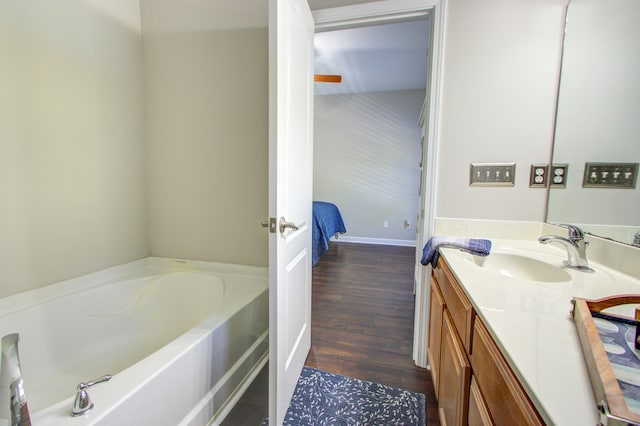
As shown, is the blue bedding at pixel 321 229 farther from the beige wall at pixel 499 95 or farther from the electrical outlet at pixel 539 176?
the electrical outlet at pixel 539 176

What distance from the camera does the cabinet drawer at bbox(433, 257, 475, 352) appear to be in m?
0.78

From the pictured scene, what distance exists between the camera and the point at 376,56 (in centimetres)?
316

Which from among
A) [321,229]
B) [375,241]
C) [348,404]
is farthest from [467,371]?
[375,241]

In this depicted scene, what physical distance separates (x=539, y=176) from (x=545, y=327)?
112 cm

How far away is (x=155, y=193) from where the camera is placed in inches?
72.4

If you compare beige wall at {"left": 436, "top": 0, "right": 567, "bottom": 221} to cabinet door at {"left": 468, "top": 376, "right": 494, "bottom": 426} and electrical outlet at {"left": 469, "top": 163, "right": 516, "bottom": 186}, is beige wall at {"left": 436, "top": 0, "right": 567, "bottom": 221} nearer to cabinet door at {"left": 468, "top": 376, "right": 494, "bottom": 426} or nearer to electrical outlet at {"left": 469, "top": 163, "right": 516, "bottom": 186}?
electrical outlet at {"left": 469, "top": 163, "right": 516, "bottom": 186}

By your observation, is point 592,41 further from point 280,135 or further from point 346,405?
point 346,405

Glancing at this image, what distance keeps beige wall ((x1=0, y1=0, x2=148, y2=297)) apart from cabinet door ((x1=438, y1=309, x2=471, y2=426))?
75.5 inches

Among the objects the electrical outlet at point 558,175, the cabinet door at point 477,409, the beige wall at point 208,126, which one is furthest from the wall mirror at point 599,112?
the beige wall at point 208,126

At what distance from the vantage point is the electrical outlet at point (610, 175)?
960mm

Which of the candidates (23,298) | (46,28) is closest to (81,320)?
(23,298)

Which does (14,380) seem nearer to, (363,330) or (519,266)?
(519,266)

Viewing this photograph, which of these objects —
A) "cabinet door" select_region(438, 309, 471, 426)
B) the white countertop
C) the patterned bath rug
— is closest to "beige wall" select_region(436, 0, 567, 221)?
the white countertop

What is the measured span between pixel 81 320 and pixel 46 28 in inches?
58.2
